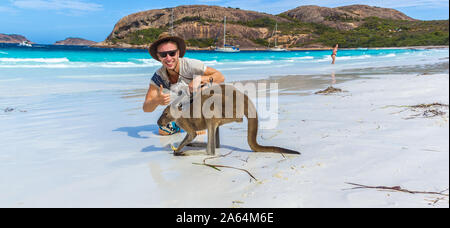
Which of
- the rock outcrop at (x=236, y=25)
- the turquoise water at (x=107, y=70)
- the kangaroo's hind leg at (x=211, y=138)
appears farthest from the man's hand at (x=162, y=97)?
the rock outcrop at (x=236, y=25)

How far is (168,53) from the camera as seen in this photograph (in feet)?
9.89

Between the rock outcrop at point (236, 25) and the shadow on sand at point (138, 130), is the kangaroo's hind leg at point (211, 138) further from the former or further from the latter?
the rock outcrop at point (236, 25)

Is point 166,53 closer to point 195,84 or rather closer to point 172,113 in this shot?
point 195,84

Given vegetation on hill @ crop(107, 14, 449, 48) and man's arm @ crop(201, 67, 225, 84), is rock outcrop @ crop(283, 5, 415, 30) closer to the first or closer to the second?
vegetation on hill @ crop(107, 14, 449, 48)

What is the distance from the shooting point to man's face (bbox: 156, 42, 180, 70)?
3.02 m

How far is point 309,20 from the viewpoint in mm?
117875

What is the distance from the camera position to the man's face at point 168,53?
3016 mm

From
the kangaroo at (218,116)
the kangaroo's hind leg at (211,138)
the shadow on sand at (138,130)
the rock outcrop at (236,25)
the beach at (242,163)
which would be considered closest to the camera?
the beach at (242,163)

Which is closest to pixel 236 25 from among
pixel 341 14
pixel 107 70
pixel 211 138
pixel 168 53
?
pixel 341 14

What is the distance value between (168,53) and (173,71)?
8.2 inches
